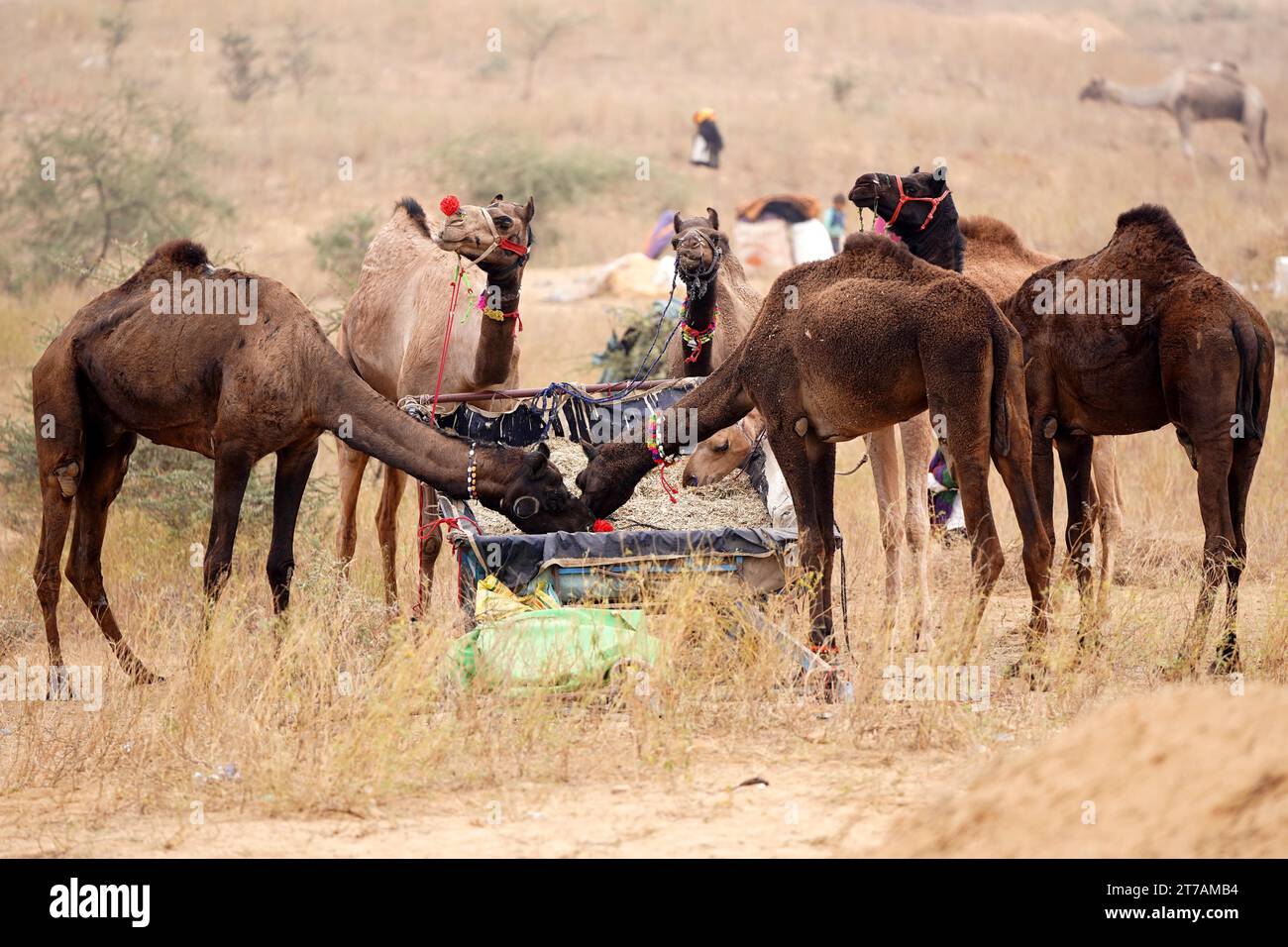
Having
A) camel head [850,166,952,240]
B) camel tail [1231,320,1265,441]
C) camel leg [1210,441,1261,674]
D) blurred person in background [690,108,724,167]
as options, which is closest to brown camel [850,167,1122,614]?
camel head [850,166,952,240]

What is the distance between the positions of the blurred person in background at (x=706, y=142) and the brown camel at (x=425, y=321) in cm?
1787

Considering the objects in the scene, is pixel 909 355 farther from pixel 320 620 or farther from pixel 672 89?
pixel 672 89

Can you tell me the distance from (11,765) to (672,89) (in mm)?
33470

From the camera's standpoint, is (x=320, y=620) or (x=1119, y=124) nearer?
(x=320, y=620)

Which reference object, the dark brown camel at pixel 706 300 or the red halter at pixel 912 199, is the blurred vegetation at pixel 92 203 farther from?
the red halter at pixel 912 199

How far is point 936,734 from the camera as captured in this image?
600 cm

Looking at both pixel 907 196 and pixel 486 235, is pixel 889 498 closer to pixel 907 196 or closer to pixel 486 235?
pixel 907 196

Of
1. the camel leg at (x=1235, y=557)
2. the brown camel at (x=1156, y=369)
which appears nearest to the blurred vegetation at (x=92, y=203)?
the brown camel at (x=1156, y=369)

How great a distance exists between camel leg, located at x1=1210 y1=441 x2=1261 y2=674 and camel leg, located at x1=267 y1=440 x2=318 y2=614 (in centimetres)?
445

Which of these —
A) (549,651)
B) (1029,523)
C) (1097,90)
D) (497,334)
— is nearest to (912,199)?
(1029,523)

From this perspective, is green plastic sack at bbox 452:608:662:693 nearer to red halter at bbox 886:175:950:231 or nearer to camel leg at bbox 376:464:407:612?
red halter at bbox 886:175:950:231

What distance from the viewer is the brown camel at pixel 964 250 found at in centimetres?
815

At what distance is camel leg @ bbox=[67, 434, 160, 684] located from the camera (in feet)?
26.6

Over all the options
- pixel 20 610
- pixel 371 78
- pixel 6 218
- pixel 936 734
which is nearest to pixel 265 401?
pixel 20 610
